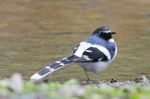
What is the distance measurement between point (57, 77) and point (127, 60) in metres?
1.43

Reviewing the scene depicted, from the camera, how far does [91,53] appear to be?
869cm

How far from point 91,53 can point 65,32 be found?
11.9 feet

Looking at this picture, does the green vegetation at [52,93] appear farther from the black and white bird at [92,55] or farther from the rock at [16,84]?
the black and white bird at [92,55]

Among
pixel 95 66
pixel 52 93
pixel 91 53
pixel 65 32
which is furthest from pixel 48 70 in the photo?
pixel 65 32

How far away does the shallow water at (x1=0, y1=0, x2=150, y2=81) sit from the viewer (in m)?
9.76

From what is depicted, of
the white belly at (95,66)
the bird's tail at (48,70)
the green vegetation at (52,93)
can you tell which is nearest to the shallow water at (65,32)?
the white belly at (95,66)

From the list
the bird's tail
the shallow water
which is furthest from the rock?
the shallow water

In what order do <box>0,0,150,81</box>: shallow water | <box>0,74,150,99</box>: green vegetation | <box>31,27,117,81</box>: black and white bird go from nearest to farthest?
<box>0,74,150,99</box>: green vegetation
<box>31,27,117,81</box>: black and white bird
<box>0,0,150,81</box>: shallow water

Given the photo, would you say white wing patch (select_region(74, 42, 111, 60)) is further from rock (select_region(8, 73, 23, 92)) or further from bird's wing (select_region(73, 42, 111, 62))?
rock (select_region(8, 73, 23, 92))

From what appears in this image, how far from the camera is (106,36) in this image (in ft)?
31.0

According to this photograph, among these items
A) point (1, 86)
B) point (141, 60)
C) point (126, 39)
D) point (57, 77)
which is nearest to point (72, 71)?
point (57, 77)

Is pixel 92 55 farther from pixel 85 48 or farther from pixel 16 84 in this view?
pixel 16 84

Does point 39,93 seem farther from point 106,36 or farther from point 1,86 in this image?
point 106,36

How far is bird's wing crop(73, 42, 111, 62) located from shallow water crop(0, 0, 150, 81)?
55 cm
